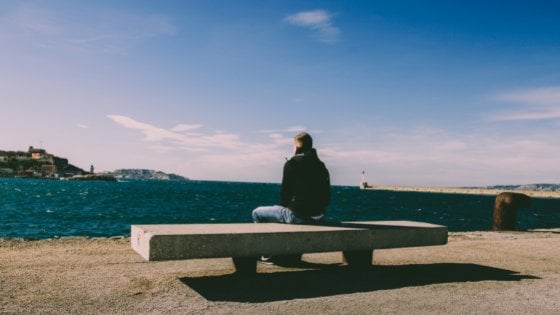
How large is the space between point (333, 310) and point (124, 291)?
230 centimetres

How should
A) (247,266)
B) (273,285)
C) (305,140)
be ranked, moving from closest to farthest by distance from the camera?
(273,285) → (247,266) → (305,140)

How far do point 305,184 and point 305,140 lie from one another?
602 millimetres

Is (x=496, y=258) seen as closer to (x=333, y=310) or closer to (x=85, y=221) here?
(x=333, y=310)

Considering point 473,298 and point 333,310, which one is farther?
point 473,298

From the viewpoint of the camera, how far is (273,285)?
17.8 feet

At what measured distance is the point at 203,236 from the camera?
4.90 m

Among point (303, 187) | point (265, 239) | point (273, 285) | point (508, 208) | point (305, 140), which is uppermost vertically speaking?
point (305, 140)

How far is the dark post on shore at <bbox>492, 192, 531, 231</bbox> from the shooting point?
14.2m

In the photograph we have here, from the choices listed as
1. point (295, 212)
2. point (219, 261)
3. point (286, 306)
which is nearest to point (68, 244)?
point (219, 261)

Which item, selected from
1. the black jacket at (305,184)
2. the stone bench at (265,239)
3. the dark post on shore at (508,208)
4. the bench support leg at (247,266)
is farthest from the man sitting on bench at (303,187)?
the dark post on shore at (508,208)

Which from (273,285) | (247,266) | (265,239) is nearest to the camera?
(265,239)

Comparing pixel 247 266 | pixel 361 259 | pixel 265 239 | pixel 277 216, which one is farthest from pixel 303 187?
pixel 361 259

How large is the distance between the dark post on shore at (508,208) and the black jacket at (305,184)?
33.5ft

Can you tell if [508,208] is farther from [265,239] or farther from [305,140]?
[265,239]
